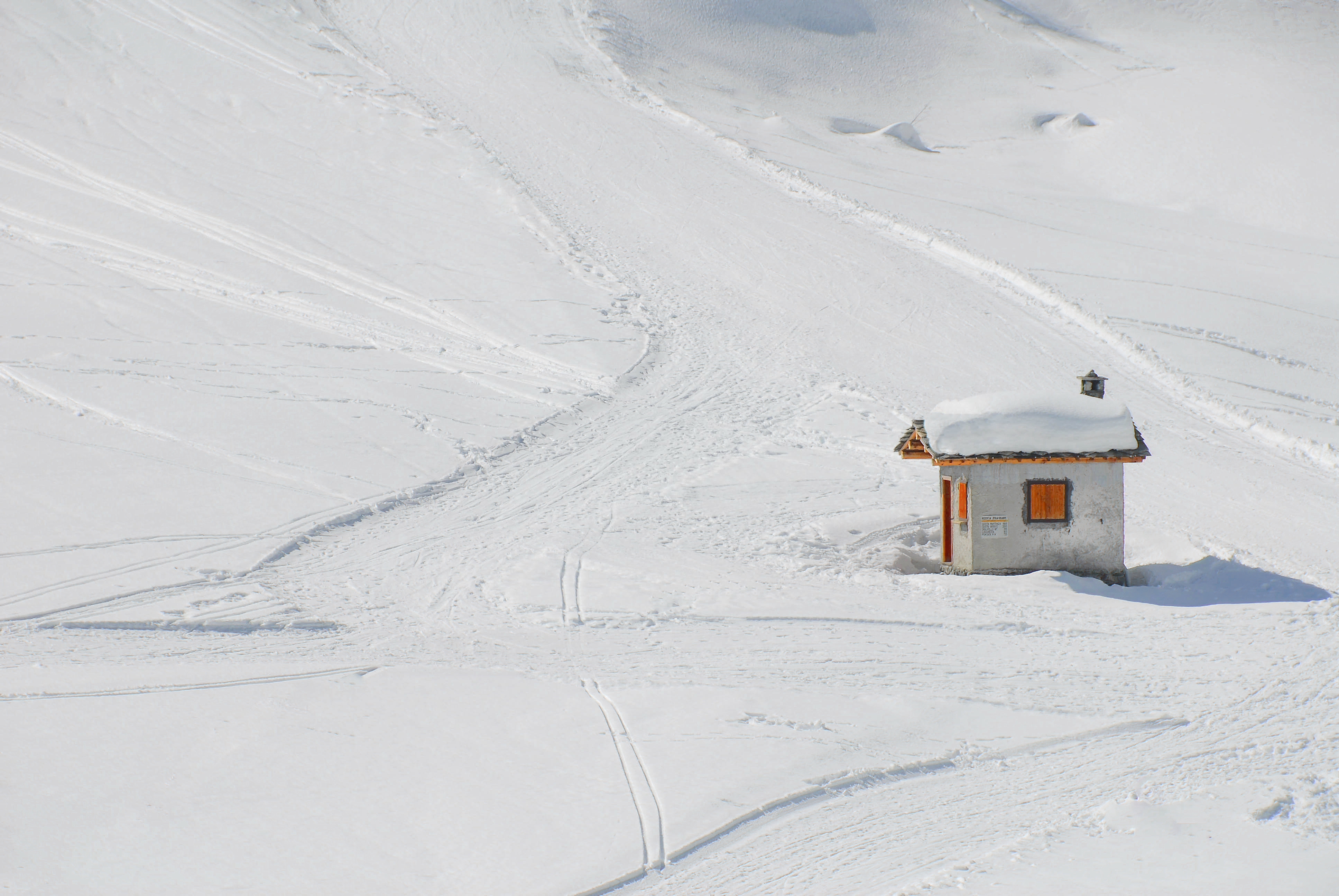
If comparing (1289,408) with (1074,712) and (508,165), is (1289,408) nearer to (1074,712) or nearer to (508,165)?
(1074,712)

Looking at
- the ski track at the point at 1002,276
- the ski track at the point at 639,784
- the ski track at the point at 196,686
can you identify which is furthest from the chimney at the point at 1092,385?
the ski track at the point at 196,686

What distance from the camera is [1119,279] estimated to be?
73.8 ft

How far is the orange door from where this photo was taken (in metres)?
12.0

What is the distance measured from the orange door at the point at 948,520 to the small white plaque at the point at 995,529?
0.54m

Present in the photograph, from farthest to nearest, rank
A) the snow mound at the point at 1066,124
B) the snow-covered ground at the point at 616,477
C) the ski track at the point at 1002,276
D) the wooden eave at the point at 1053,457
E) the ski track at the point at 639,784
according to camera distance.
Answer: the snow mound at the point at 1066,124
the ski track at the point at 1002,276
the wooden eave at the point at 1053,457
the snow-covered ground at the point at 616,477
the ski track at the point at 639,784

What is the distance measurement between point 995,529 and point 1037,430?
1.07 meters

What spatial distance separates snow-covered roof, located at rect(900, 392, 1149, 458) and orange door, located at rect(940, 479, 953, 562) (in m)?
0.67

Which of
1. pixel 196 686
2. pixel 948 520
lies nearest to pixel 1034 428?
pixel 948 520

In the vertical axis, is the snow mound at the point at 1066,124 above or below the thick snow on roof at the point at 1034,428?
above

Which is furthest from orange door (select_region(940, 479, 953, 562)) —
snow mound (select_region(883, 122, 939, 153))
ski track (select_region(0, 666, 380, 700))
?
snow mound (select_region(883, 122, 939, 153))

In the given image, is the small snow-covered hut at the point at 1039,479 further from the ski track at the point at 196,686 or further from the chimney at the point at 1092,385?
the ski track at the point at 196,686

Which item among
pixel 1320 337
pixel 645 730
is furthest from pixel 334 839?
pixel 1320 337

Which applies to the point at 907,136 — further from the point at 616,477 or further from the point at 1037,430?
the point at 1037,430

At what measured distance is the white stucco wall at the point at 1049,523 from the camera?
37.5ft
